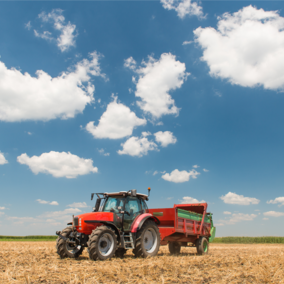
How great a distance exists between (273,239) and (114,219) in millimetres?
36283

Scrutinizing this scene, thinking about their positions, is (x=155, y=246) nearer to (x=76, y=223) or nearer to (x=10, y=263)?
(x=76, y=223)

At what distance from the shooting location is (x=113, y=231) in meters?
8.98

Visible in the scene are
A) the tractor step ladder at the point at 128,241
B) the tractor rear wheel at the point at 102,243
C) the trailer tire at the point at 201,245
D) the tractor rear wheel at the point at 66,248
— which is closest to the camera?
the tractor rear wheel at the point at 102,243

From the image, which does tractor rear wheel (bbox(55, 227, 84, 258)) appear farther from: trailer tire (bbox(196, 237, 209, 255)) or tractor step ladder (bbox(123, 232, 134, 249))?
trailer tire (bbox(196, 237, 209, 255))

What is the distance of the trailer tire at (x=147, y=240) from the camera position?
31.6 feet

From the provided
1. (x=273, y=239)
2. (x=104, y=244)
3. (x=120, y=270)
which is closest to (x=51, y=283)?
(x=120, y=270)

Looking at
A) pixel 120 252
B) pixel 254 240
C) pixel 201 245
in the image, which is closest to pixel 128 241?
pixel 120 252

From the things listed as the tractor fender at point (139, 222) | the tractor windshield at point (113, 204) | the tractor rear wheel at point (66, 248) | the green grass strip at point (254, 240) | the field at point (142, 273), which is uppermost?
the tractor windshield at point (113, 204)

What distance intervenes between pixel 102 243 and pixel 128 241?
114 centimetres

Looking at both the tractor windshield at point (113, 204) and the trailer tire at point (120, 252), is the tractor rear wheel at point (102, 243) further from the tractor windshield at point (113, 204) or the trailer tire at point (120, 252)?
the trailer tire at point (120, 252)

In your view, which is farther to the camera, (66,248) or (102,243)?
(66,248)

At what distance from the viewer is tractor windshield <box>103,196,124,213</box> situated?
33.0 feet

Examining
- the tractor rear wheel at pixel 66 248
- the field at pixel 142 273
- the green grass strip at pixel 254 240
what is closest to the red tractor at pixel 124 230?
the tractor rear wheel at pixel 66 248

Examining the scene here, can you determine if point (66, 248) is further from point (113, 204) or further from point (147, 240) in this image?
point (147, 240)
